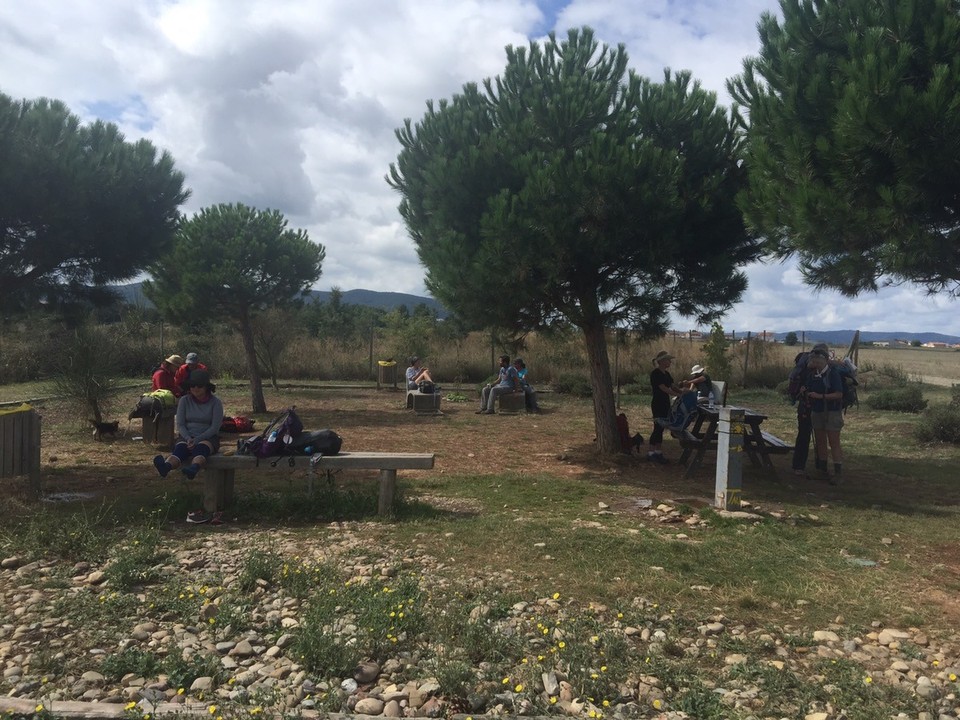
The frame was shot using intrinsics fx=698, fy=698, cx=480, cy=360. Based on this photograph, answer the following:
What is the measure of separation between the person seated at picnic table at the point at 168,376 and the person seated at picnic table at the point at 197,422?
3.87 m

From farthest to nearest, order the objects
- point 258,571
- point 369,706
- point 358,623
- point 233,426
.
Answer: point 233,426, point 258,571, point 358,623, point 369,706

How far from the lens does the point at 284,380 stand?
77.3 feet

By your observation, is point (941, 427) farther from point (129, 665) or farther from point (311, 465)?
point (129, 665)

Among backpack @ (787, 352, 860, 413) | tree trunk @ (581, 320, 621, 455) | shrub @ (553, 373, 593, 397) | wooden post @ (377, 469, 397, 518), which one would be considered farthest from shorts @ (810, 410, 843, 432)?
shrub @ (553, 373, 593, 397)

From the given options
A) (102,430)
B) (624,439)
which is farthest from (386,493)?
(102,430)

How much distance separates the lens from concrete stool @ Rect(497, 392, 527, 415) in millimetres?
15156

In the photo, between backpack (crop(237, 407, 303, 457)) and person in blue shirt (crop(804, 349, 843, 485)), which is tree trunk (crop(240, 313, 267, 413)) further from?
person in blue shirt (crop(804, 349, 843, 485))

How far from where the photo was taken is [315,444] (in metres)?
6.20

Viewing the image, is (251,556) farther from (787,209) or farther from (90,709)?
(787,209)

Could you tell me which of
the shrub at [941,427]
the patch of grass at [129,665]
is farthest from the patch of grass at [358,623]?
the shrub at [941,427]

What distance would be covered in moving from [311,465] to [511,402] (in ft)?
30.9

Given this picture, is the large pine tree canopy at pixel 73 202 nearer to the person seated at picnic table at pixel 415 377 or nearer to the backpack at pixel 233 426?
the backpack at pixel 233 426

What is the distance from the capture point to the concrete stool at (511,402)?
15.2 metres

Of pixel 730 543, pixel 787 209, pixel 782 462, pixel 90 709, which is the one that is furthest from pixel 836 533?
pixel 90 709
